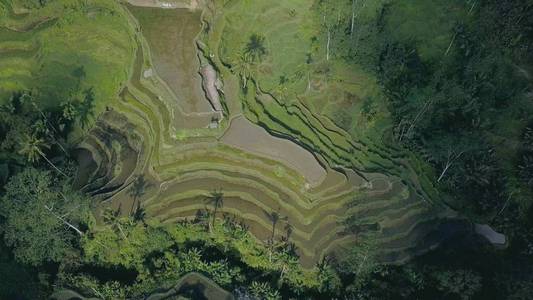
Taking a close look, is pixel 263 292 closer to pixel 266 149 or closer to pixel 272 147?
pixel 266 149

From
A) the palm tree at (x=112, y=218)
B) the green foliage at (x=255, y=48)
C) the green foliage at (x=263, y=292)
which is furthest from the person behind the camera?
the green foliage at (x=255, y=48)

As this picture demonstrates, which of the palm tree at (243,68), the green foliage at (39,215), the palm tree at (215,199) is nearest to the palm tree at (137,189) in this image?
the green foliage at (39,215)

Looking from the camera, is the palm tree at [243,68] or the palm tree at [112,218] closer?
the palm tree at [112,218]

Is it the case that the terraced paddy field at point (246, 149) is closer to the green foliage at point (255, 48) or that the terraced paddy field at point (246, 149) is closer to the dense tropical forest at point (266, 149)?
the dense tropical forest at point (266, 149)

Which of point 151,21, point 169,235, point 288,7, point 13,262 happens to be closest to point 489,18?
point 288,7

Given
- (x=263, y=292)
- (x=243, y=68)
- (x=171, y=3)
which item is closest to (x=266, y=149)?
(x=243, y=68)

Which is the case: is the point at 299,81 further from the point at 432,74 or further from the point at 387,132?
the point at 432,74

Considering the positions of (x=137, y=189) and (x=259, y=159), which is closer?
(x=137, y=189)
